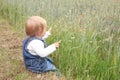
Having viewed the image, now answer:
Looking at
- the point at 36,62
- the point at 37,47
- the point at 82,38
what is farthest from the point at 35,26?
the point at 82,38

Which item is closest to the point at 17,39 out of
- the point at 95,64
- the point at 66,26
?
the point at 66,26

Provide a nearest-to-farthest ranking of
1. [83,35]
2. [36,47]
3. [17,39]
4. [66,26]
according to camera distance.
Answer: [36,47] < [83,35] < [66,26] < [17,39]

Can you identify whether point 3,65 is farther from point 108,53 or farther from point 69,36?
point 108,53

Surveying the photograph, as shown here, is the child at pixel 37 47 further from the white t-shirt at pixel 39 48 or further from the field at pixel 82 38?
the field at pixel 82 38

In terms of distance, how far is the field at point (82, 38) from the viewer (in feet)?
Result: 13.9

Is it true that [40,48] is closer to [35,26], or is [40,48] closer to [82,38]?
[35,26]

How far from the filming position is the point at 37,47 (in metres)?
4.17

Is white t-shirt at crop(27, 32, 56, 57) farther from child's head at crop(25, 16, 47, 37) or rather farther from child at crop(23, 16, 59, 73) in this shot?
child's head at crop(25, 16, 47, 37)

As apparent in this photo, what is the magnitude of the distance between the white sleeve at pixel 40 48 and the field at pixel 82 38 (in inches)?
13.5

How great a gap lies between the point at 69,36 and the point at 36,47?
67 centimetres

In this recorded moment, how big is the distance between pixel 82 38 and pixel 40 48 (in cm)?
64

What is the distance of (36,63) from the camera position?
430cm

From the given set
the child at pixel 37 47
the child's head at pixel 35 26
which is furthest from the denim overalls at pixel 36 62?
the child's head at pixel 35 26

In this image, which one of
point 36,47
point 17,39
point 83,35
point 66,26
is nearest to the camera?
point 36,47
